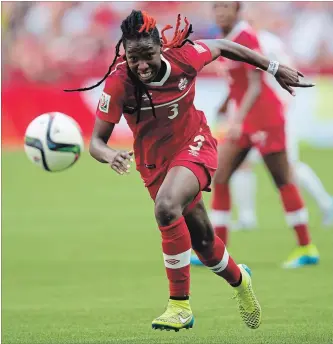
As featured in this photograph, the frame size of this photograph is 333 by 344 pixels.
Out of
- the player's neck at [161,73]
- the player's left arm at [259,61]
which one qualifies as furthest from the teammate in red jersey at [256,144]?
the player's neck at [161,73]

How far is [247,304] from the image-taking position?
6844mm

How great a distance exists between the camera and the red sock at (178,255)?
6230mm

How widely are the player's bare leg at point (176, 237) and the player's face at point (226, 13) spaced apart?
349 cm

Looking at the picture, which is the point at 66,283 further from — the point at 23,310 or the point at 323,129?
the point at 323,129

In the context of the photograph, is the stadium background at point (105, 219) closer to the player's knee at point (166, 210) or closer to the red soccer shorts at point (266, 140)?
the player's knee at point (166, 210)

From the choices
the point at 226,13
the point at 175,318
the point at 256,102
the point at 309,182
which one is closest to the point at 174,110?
the point at 175,318

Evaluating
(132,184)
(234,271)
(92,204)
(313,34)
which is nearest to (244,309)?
(234,271)

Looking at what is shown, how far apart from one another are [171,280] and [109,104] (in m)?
1.22

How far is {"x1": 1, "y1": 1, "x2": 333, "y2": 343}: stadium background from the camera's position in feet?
23.4

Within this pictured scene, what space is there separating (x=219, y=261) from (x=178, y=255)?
Result: 1.74 feet

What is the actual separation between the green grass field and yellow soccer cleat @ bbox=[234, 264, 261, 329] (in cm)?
8

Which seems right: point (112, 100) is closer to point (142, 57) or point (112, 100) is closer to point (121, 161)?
point (142, 57)

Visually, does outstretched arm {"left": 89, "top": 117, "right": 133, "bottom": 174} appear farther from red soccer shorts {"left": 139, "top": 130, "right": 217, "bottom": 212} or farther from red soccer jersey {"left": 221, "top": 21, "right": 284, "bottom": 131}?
red soccer jersey {"left": 221, "top": 21, "right": 284, "bottom": 131}

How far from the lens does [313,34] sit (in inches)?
1013
